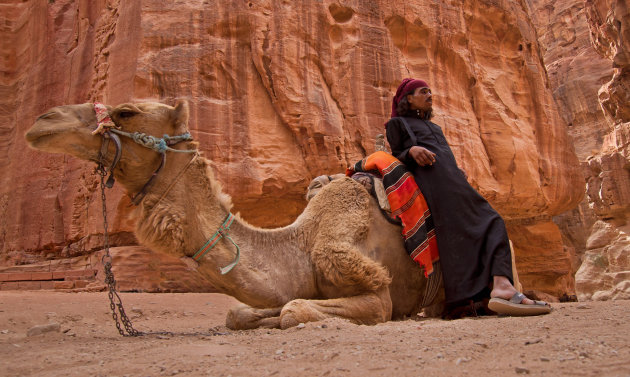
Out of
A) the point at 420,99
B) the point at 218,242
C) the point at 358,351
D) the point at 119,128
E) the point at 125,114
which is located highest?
the point at 420,99

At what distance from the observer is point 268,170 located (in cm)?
718

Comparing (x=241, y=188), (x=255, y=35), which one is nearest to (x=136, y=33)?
(x=255, y=35)

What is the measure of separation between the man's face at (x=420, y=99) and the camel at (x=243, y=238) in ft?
3.63

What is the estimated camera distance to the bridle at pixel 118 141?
9.59 ft

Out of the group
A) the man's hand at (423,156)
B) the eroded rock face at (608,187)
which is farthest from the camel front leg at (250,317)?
the eroded rock face at (608,187)

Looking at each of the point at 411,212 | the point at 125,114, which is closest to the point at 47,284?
the point at 125,114

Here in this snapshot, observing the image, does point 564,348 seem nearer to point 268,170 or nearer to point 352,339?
point 352,339

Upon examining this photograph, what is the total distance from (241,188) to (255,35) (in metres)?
2.44

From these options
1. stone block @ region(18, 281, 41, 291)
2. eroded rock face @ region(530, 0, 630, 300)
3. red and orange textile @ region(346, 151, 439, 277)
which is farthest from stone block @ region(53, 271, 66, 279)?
eroded rock face @ region(530, 0, 630, 300)

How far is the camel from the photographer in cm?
291

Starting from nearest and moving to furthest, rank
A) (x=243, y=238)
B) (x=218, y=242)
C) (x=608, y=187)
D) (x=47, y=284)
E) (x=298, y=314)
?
1. (x=298, y=314)
2. (x=218, y=242)
3. (x=243, y=238)
4. (x=47, y=284)
5. (x=608, y=187)

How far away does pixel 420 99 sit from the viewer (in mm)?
4043

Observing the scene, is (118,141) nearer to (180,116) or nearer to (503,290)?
(180,116)

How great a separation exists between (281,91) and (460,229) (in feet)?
15.1
